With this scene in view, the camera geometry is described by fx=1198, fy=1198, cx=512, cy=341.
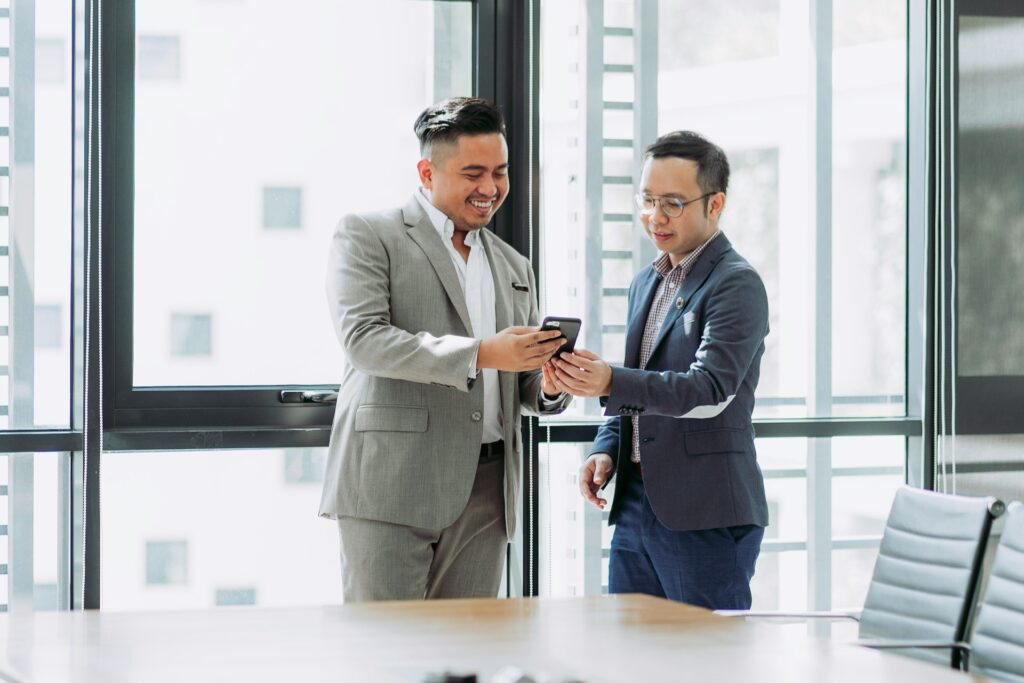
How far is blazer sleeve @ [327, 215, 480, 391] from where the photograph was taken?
127 inches

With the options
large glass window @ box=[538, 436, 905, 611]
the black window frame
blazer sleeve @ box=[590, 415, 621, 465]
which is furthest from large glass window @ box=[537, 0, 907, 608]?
blazer sleeve @ box=[590, 415, 621, 465]

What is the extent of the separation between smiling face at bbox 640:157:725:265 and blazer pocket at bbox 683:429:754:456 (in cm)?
56

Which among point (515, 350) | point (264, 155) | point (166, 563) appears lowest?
point (166, 563)

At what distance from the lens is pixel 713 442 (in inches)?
137

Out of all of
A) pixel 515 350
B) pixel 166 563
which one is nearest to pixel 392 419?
pixel 515 350

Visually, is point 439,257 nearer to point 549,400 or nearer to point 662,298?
point 549,400

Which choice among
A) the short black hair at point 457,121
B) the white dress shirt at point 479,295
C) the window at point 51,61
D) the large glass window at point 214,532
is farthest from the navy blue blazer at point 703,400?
the window at point 51,61

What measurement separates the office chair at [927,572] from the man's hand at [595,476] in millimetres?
758

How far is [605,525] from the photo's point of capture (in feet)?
14.5

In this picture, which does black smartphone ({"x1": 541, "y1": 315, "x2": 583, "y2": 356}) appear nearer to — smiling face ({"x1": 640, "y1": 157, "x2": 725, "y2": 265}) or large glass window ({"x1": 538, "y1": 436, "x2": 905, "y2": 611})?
smiling face ({"x1": 640, "y1": 157, "x2": 725, "y2": 265})

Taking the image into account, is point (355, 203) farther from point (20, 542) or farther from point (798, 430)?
point (798, 430)

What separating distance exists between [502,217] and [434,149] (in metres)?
0.73

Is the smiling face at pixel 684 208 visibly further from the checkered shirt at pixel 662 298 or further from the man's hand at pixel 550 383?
the man's hand at pixel 550 383

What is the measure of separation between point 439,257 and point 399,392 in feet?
1.34
